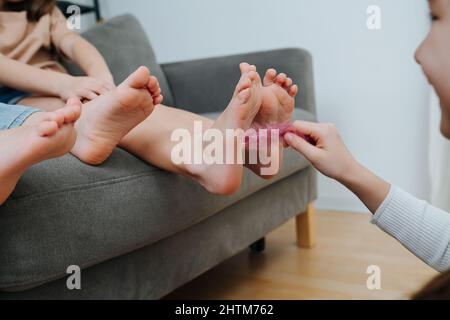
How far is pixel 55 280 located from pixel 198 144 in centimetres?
27

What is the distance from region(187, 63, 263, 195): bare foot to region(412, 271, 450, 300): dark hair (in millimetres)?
403

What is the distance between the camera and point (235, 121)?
672 mm

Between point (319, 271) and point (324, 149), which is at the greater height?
point (324, 149)

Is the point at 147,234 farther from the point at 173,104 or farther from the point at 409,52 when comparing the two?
the point at 409,52

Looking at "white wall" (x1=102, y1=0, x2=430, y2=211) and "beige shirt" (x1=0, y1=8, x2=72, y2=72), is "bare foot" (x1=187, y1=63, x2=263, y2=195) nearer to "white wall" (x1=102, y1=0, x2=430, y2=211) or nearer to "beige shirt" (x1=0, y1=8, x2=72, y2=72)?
"beige shirt" (x1=0, y1=8, x2=72, y2=72)

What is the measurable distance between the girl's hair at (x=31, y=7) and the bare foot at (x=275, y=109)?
650 millimetres

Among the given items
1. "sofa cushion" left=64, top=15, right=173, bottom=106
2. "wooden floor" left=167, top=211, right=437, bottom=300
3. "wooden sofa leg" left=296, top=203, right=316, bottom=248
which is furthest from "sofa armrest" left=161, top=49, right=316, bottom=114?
"wooden floor" left=167, top=211, right=437, bottom=300

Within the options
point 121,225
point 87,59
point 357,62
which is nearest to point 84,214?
point 121,225

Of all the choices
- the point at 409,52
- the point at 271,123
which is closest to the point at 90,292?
the point at 271,123

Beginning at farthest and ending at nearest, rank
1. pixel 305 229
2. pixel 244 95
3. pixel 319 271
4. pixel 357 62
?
pixel 357 62 → pixel 305 229 → pixel 319 271 → pixel 244 95

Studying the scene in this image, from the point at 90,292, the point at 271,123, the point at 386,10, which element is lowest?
the point at 90,292

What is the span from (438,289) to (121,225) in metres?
0.51

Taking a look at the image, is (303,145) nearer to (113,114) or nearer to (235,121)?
(235,121)

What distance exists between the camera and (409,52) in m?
1.60
